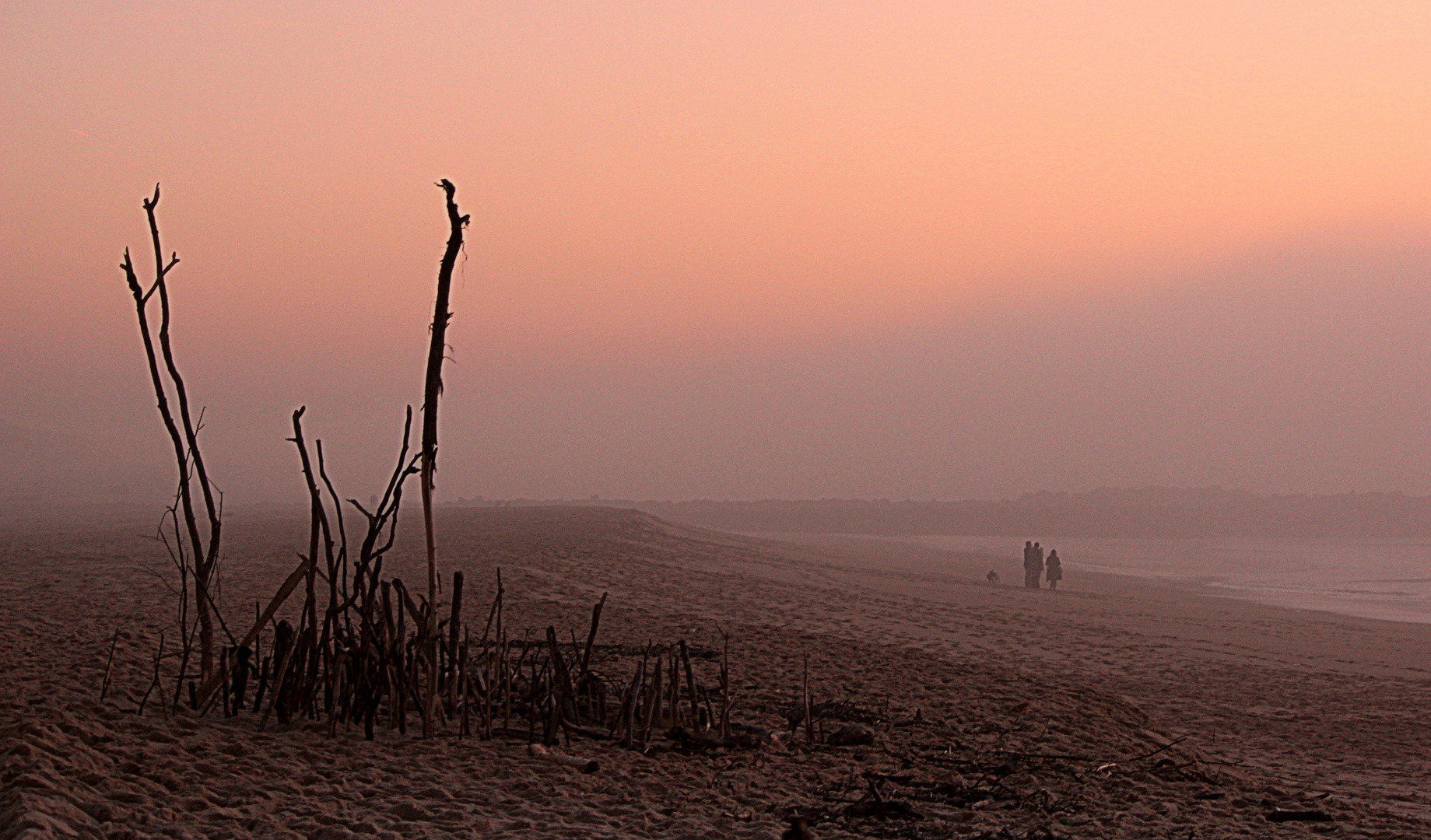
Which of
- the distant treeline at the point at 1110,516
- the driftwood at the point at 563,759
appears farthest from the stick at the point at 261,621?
the distant treeline at the point at 1110,516

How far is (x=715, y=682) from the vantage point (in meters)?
9.39

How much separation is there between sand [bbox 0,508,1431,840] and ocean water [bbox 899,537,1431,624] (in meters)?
8.01

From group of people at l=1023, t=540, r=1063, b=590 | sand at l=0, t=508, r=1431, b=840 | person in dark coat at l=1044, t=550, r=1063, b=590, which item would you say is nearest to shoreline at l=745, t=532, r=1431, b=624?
group of people at l=1023, t=540, r=1063, b=590

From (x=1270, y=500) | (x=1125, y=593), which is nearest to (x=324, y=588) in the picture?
(x=1125, y=593)

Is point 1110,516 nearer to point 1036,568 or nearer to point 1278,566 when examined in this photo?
point 1278,566

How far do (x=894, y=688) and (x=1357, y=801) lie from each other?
146 inches

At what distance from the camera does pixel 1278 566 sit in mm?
39688

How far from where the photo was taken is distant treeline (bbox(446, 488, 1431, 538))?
223 ft

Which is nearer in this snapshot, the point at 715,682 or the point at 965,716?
the point at 965,716

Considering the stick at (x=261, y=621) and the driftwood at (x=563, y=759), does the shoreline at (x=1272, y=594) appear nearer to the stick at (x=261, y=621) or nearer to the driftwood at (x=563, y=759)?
the driftwood at (x=563, y=759)

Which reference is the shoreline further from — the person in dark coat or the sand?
the sand

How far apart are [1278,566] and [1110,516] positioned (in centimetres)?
3695

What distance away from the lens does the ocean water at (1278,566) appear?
26344 mm

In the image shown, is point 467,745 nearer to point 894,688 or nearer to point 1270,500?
point 894,688
